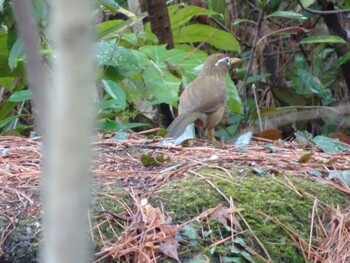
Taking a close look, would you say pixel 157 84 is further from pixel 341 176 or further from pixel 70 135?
pixel 70 135

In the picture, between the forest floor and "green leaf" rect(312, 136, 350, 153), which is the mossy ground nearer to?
the forest floor

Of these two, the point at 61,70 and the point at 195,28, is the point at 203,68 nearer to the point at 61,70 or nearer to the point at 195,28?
the point at 195,28

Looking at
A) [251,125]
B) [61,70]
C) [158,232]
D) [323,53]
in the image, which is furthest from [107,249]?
[323,53]

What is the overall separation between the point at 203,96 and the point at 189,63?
0.80 ft

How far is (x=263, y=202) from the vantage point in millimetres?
2473

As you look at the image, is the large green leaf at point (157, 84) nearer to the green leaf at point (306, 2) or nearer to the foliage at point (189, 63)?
the foliage at point (189, 63)

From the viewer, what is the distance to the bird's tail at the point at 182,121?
13.1ft

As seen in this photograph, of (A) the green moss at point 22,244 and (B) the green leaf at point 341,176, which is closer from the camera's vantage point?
(A) the green moss at point 22,244

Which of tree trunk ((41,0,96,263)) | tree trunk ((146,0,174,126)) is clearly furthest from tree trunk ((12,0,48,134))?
tree trunk ((146,0,174,126))

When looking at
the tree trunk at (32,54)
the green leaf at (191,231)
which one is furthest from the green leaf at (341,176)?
the tree trunk at (32,54)

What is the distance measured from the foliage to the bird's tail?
0.15 meters

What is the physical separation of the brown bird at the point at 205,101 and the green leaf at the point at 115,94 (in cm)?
47

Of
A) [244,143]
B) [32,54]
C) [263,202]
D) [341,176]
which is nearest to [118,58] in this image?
[244,143]

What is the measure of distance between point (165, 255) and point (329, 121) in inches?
136
